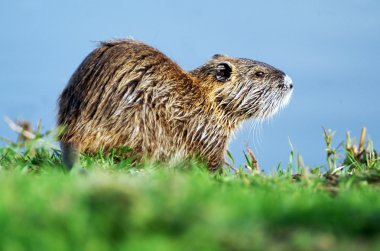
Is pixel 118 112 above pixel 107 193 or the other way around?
the other way around

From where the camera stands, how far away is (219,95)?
6.95 meters

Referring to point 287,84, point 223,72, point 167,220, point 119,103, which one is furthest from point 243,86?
point 167,220

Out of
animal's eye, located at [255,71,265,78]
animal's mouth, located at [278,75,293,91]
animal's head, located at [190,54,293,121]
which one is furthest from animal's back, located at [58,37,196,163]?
animal's mouth, located at [278,75,293,91]

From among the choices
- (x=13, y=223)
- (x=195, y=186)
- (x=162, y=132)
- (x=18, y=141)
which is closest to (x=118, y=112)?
(x=162, y=132)

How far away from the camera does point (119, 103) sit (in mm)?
5973

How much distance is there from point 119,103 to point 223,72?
1522 mm

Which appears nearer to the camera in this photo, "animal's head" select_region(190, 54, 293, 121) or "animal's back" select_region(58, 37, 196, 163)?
"animal's back" select_region(58, 37, 196, 163)

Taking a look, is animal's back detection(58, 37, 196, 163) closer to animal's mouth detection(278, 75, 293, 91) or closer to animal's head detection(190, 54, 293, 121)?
animal's head detection(190, 54, 293, 121)

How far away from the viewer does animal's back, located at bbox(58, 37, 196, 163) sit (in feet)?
19.5

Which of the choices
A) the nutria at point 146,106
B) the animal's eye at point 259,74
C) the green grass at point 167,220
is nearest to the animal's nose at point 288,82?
the animal's eye at point 259,74

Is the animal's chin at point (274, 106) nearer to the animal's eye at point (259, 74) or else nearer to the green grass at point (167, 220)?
the animal's eye at point (259, 74)

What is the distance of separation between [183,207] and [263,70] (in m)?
5.36

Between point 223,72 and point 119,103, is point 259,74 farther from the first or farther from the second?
point 119,103

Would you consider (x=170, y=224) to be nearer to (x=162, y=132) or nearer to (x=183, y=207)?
(x=183, y=207)
